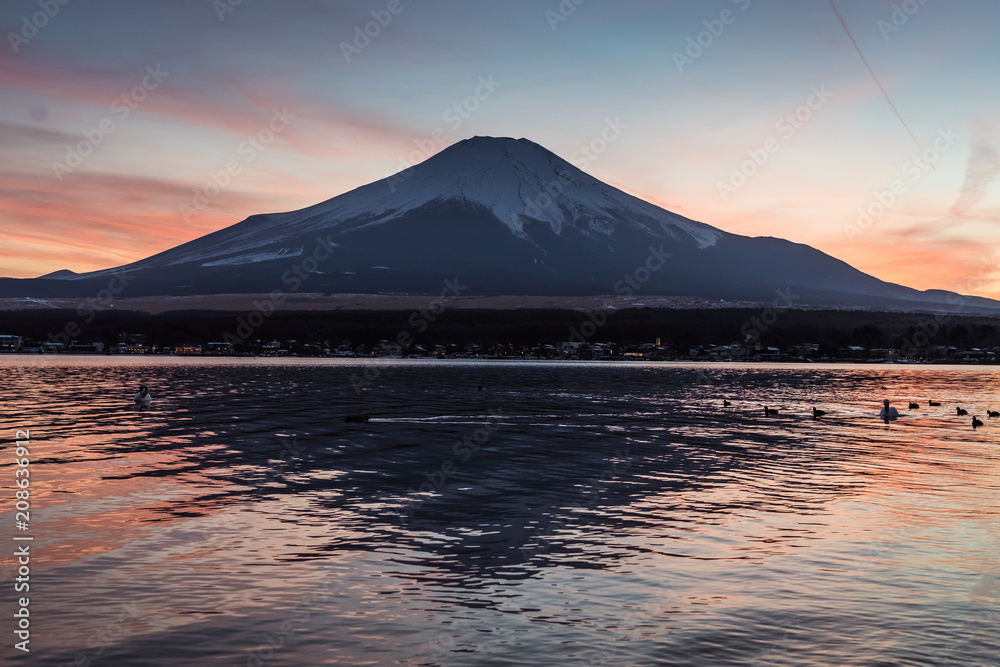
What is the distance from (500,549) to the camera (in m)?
21.7

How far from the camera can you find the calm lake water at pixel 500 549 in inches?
584

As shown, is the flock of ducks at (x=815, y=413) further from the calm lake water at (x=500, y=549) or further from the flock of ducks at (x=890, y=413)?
the calm lake water at (x=500, y=549)

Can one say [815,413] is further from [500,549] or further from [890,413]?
[500,549]

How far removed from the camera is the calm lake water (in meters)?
14.8

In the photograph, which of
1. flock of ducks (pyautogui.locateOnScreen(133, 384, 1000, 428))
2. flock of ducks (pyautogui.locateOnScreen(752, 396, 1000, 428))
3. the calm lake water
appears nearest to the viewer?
the calm lake water

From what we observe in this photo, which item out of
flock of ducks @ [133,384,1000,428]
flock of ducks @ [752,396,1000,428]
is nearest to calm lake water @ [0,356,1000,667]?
flock of ducks @ [133,384,1000,428]

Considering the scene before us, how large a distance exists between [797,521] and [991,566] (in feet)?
19.9

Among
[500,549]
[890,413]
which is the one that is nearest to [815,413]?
[890,413]

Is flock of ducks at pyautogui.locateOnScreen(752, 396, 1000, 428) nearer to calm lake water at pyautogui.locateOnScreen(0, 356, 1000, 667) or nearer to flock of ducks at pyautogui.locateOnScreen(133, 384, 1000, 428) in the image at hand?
flock of ducks at pyautogui.locateOnScreen(133, 384, 1000, 428)

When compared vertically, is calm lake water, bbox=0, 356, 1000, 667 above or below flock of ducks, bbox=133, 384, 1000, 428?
below

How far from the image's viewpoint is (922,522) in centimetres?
2600

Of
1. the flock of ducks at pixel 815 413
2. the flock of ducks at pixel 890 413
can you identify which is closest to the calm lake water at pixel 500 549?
the flock of ducks at pixel 815 413

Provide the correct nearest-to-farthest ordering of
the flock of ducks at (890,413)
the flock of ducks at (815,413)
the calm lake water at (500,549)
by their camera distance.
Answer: the calm lake water at (500,549), the flock of ducks at (815,413), the flock of ducks at (890,413)

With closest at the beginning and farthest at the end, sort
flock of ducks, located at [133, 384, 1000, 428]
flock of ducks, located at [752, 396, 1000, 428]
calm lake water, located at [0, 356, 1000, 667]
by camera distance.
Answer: calm lake water, located at [0, 356, 1000, 667]
flock of ducks, located at [133, 384, 1000, 428]
flock of ducks, located at [752, 396, 1000, 428]
